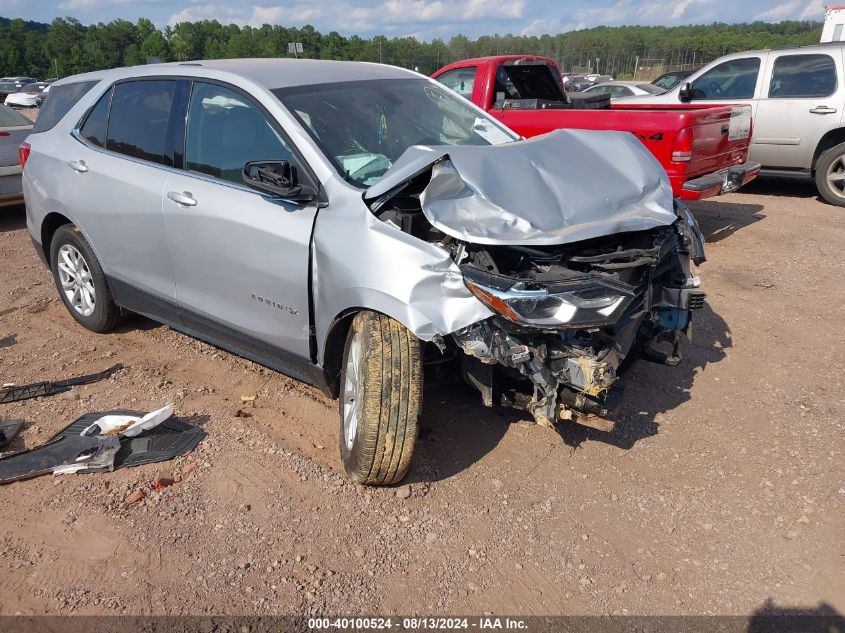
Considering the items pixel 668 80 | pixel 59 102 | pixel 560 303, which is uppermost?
pixel 59 102

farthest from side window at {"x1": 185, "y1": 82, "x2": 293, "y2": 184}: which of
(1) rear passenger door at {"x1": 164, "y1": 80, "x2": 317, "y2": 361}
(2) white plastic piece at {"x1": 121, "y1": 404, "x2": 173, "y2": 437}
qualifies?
(2) white plastic piece at {"x1": 121, "y1": 404, "x2": 173, "y2": 437}

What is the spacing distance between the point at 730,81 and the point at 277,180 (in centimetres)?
858

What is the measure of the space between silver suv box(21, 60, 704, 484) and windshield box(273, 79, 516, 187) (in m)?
0.01

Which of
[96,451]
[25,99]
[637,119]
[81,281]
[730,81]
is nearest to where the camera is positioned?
[96,451]

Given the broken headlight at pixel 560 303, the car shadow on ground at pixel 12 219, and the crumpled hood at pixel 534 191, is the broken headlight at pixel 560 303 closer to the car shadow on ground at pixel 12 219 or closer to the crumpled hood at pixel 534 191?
the crumpled hood at pixel 534 191

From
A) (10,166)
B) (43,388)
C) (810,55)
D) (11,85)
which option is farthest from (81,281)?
(11,85)

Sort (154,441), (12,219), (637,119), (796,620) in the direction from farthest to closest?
(12,219) < (637,119) < (154,441) < (796,620)

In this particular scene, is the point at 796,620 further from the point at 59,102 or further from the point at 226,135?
the point at 59,102

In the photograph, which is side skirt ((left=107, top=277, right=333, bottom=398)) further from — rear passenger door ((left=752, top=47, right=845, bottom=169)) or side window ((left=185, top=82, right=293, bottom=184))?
rear passenger door ((left=752, top=47, right=845, bottom=169))

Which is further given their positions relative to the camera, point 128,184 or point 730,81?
point 730,81

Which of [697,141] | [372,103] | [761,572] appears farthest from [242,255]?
[697,141]

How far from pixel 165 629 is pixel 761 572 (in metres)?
2.37

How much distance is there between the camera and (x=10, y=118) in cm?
898

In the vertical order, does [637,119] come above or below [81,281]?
above
